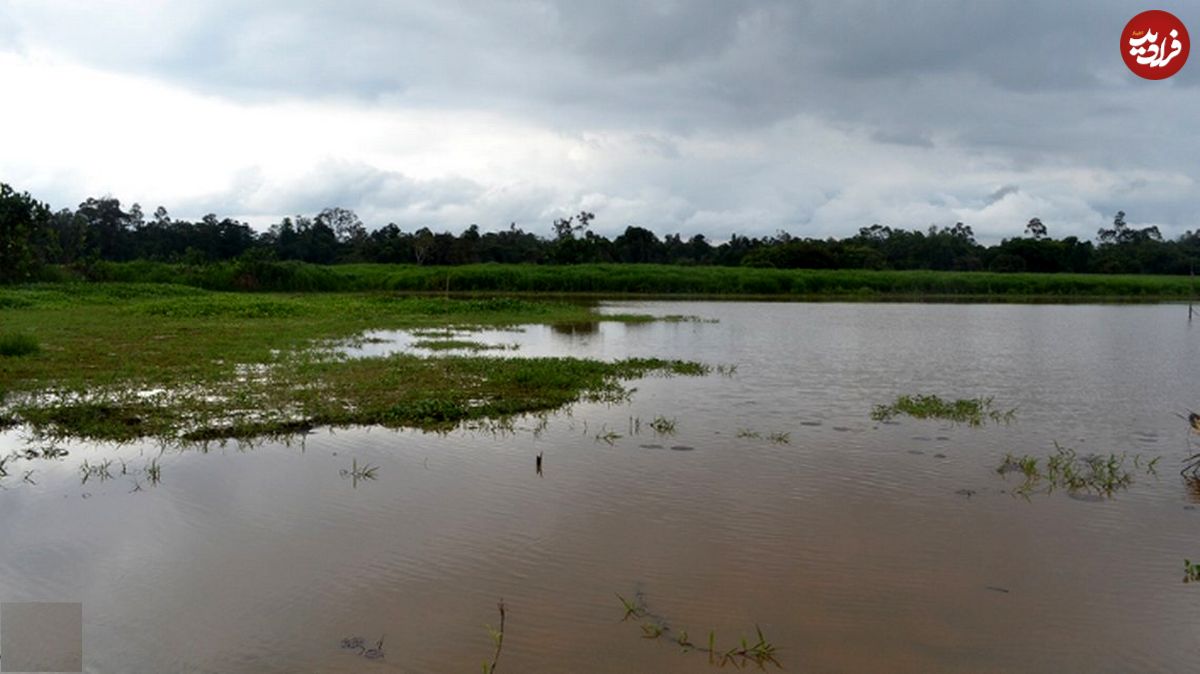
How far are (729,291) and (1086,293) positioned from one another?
998 inches

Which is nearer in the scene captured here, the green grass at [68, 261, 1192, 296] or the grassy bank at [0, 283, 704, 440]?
the grassy bank at [0, 283, 704, 440]

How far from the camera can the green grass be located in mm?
51500

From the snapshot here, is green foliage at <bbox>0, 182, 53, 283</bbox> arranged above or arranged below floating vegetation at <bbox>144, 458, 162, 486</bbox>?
above

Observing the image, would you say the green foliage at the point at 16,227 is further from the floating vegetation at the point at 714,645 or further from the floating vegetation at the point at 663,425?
the floating vegetation at the point at 714,645

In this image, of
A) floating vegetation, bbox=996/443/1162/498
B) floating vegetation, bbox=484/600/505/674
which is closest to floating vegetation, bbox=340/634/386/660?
floating vegetation, bbox=484/600/505/674

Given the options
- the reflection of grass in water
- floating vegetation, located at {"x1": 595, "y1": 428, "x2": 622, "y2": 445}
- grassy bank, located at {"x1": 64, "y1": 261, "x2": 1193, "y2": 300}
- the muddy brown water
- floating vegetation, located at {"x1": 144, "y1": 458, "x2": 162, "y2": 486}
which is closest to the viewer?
the muddy brown water

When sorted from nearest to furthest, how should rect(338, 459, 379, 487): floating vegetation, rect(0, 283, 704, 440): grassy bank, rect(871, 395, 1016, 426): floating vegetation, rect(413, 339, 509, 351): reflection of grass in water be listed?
rect(338, 459, 379, 487): floating vegetation, rect(0, 283, 704, 440): grassy bank, rect(871, 395, 1016, 426): floating vegetation, rect(413, 339, 509, 351): reflection of grass in water

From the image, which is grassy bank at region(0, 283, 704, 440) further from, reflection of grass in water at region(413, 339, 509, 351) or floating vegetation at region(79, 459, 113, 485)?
reflection of grass in water at region(413, 339, 509, 351)

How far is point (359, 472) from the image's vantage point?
758 cm

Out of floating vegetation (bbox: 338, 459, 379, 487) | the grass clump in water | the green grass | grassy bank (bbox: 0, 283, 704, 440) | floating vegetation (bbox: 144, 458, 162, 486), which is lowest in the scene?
floating vegetation (bbox: 338, 459, 379, 487)

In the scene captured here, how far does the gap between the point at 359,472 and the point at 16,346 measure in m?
10.0

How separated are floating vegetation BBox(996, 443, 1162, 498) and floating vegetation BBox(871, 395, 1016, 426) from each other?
1695 mm

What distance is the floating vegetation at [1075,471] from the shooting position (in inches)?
301

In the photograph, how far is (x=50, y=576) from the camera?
5.19 metres
